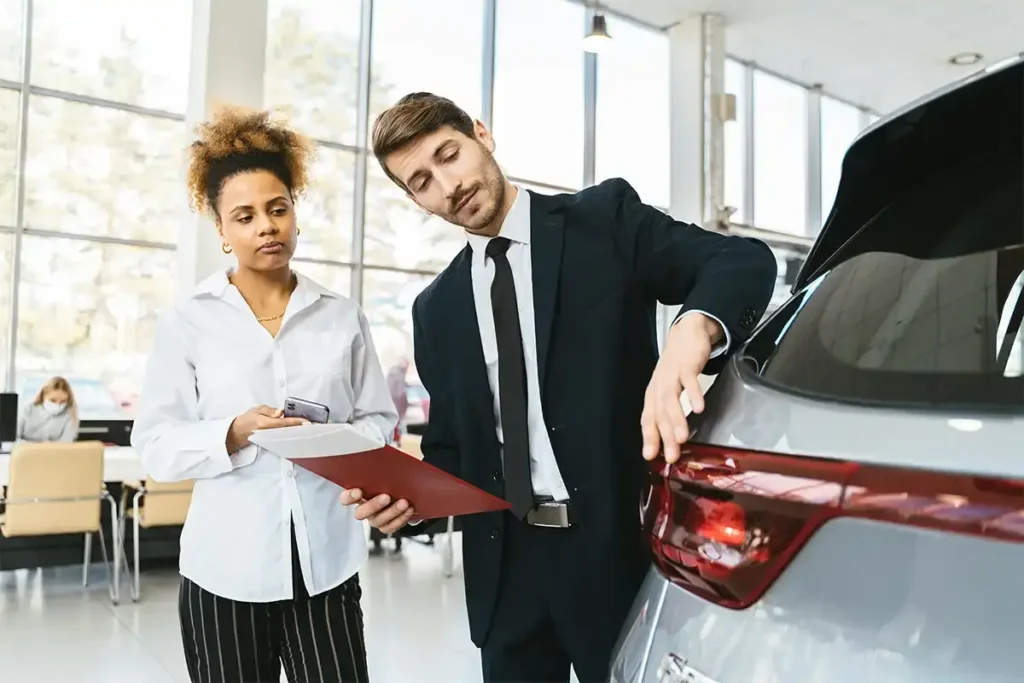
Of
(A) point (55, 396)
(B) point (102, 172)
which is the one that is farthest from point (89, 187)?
(A) point (55, 396)

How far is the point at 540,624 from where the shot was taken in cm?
131

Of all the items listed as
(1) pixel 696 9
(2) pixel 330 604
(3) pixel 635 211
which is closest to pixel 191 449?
(2) pixel 330 604

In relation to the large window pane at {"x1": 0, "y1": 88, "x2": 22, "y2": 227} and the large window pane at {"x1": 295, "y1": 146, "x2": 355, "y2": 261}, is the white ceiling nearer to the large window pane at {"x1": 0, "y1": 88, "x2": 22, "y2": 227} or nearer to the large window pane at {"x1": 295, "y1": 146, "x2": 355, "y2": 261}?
the large window pane at {"x1": 295, "y1": 146, "x2": 355, "y2": 261}

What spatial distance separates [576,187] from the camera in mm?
8836

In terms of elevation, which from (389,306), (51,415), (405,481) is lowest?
(51,415)

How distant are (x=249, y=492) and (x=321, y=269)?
20.8 ft

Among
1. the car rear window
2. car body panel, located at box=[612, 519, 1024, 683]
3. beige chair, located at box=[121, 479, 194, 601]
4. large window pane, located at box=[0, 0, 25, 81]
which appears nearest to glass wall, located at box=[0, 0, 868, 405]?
large window pane, located at box=[0, 0, 25, 81]

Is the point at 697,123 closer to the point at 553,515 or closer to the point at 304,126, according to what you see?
the point at 304,126

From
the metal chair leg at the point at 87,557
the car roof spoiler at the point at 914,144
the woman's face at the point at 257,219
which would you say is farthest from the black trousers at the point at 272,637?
the metal chair leg at the point at 87,557

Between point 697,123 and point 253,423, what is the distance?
313 inches

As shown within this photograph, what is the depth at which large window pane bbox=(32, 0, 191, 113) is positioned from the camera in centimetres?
656

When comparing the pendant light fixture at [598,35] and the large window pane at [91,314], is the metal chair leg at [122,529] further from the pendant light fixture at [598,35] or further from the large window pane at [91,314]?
the pendant light fixture at [598,35]

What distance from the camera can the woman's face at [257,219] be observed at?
58.9 inches

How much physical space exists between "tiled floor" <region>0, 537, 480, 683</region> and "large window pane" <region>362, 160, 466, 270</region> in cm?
355
